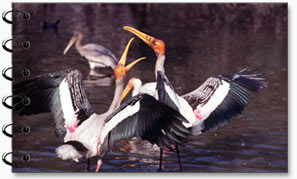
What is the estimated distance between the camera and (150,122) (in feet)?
21.8

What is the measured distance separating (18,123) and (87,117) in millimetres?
603

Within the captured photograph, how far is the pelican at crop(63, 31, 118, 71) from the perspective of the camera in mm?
9569

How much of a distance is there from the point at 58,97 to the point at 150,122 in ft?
3.44

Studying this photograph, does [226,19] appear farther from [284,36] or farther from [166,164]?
[166,164]

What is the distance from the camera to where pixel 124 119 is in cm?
670

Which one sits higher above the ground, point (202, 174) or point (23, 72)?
point (23, 72)

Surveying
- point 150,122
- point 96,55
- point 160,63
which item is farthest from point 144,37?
point 96,55

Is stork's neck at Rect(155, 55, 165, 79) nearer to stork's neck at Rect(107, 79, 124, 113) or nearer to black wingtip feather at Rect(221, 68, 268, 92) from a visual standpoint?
stork's neck at Rect(107, 79, 124, 113)

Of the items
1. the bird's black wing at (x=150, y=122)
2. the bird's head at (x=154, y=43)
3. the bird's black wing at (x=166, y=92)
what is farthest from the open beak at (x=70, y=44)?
the bird's black wing at (x=150, y=122)

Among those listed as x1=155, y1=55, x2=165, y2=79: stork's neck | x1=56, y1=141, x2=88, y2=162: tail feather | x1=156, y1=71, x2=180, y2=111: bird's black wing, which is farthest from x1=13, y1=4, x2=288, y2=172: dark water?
x1=156, y1=71, x2=180, y2=111: bird's black wing

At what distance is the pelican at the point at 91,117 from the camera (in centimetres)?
663

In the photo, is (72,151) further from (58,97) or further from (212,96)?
(212,96)

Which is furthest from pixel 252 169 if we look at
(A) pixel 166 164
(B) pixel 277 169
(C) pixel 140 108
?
(C) pixel 140 108

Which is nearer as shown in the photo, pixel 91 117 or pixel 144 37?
pixel 91 117
